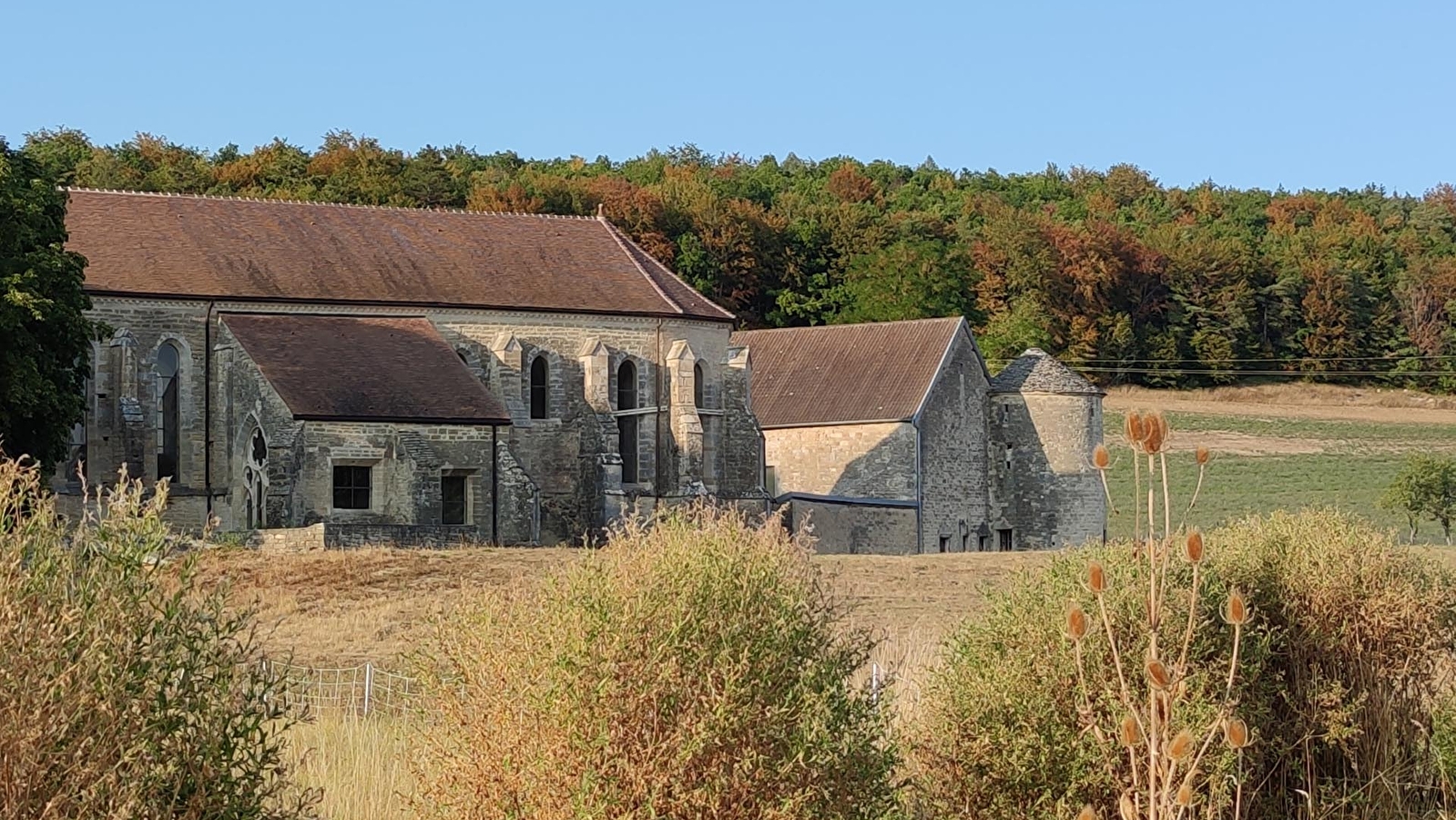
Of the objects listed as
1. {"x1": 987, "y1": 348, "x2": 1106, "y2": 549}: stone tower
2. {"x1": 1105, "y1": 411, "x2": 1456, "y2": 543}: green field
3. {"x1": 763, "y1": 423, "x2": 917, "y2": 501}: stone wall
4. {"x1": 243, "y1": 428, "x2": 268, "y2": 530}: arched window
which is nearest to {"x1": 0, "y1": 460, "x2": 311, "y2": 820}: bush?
{"x1": 243, "y1": 428, "x2": 268, "y2": 530}: arched window

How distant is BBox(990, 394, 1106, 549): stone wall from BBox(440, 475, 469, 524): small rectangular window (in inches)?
660

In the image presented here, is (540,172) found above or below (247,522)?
above

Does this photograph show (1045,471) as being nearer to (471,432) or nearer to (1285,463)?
(471,432)

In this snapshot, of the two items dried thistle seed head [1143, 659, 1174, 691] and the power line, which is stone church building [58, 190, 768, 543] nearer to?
dried thistle seed head [1143, 659, 1174, 691]

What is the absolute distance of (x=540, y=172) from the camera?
3388 inches

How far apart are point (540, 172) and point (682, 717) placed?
77.6m

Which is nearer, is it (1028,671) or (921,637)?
(1028,671)

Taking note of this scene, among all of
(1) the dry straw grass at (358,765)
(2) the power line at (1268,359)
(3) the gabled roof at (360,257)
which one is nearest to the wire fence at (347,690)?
(1) the dry straw grass at (358,765)

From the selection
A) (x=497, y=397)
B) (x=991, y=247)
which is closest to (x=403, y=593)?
(x=497, y=397)

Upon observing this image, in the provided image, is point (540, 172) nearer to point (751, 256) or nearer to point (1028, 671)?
point (751, 256)

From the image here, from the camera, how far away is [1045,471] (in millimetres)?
48562

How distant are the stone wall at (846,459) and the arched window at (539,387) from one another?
8091 millimetres

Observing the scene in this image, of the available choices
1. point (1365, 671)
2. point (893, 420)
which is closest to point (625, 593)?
point (1365, 671)

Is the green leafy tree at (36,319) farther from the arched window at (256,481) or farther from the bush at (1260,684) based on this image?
the bush at (1260,684)
